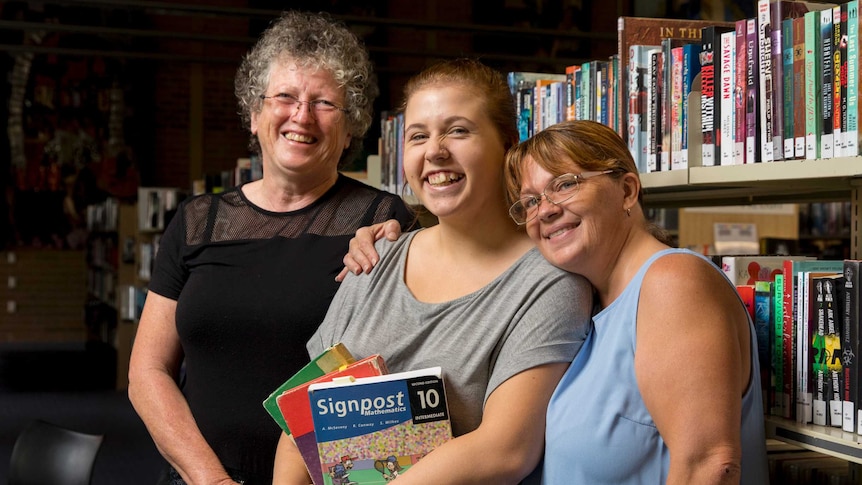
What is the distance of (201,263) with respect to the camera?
217 centimetres

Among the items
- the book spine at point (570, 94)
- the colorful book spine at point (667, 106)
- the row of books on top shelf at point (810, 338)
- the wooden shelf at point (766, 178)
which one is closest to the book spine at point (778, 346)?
the row of books on top shelf at point (810, 338)

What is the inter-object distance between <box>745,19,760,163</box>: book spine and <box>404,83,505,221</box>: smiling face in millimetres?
657

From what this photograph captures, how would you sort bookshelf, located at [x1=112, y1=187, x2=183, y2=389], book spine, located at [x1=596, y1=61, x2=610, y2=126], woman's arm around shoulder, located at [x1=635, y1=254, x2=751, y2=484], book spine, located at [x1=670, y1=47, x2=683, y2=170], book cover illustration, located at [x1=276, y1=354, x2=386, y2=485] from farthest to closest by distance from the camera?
1. bookshelf, located at [x1=112, y1=187, x2=183, y2=389]
2. book spine, located at [x1=596, y1=61, x2=610, y2=126]
3. book spine, located at [x1=670, y1=47, x2=683, y2=170]
4. book cover illustration, located at [x1=276, y1=354, x2=386, y2=485]
5. woman's arm around shoulder, located at [x1=635, y1=254, x2=751, y2=484]

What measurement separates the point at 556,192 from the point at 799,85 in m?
0.69

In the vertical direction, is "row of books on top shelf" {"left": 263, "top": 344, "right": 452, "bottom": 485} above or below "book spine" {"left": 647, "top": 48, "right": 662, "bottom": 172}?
below

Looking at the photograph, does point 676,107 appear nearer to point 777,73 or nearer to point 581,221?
point 777,73

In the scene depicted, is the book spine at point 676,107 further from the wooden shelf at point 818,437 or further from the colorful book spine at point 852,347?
the wooden shelf at point 818,437

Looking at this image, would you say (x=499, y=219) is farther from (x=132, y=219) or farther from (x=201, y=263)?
(x=132, y=219)

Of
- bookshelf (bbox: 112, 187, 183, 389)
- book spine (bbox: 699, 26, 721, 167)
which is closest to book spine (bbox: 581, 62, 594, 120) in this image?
book spine (bbox: 699, 26, 721, 167)

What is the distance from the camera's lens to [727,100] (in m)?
2.13

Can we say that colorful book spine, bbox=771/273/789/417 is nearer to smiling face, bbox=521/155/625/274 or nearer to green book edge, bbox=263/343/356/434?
smiling face, bbox=521/155/625/274

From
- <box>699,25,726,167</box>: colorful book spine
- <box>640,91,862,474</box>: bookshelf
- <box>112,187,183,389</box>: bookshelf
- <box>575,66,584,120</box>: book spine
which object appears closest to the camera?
<box>640,91,862,474</box>: bookshelf

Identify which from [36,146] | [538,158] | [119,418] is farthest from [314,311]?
[36,146]

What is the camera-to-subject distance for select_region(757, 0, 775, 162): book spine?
200 centimetres
